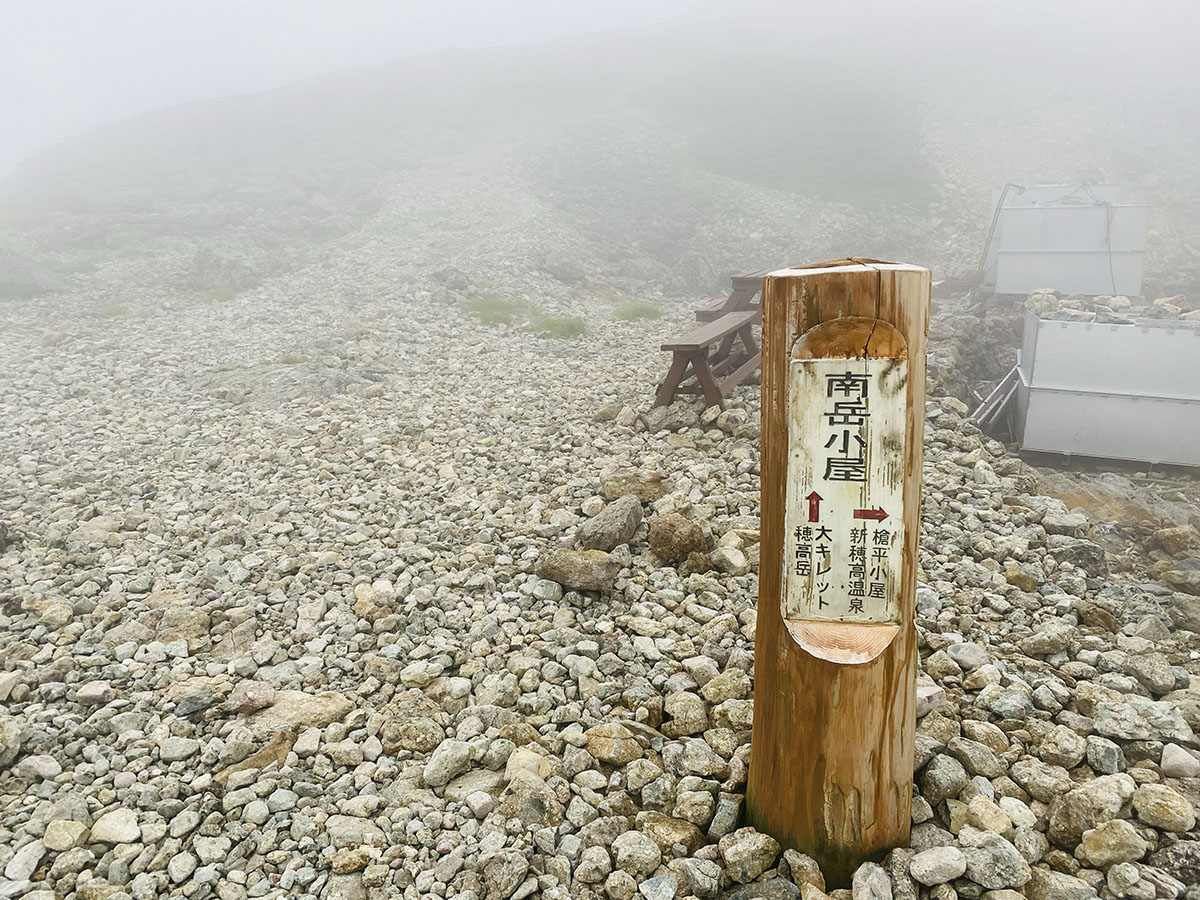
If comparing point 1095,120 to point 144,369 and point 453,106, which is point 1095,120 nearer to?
point 453,106

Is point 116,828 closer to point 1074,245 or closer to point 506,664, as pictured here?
point 506,664

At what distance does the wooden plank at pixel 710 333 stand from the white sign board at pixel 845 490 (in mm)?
5243

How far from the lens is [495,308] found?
14656mm

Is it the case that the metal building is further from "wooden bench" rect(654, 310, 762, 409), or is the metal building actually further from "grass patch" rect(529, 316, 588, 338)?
"grass patch" rect(529, 316, 588, 338)

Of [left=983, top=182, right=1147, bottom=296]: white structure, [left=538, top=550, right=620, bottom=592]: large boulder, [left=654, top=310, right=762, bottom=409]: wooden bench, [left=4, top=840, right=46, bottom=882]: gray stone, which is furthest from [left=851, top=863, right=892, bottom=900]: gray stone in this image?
[left=983, top=182, right=1147, bottom=296]: white structure

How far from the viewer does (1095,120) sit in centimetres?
2995

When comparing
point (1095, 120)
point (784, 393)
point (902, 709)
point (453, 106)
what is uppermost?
point (453, 106)

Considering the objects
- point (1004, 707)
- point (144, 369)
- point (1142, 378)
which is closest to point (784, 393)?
point (1004, 707)

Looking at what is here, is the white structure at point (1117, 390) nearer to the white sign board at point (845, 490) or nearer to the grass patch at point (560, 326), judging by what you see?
the grass patch at point (560, 326)

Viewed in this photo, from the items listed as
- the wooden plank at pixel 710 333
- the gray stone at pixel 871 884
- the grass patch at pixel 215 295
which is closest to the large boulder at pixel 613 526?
the wooden plank at pixel 710 333

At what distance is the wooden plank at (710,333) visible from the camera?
25.0 feet

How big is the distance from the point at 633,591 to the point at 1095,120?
36.1 meters

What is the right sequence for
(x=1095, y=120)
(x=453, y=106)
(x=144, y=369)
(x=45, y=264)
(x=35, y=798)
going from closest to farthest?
(x=35, y=798), (x=144, y=369), (x=45, y=264), (x=1095, y=120), (x=453, y=106)

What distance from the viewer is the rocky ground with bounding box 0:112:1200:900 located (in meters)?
2.80
